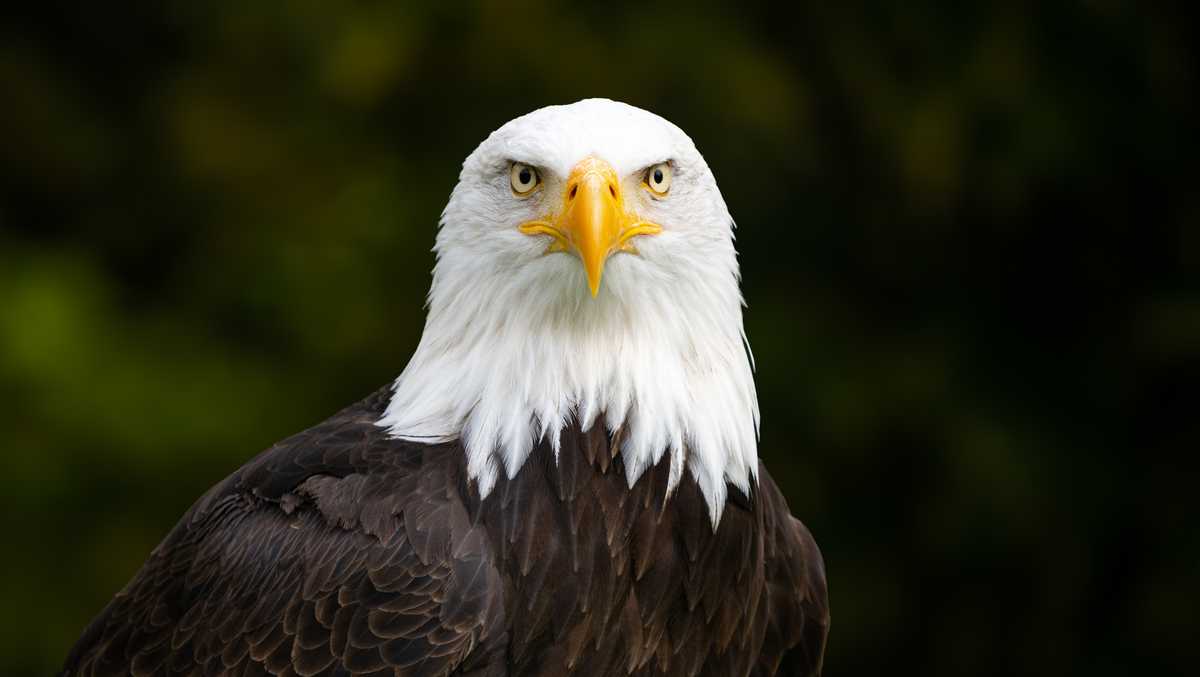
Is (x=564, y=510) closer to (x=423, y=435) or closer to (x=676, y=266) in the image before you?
(x=423, y=435)

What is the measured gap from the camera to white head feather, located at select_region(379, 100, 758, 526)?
9.51ft

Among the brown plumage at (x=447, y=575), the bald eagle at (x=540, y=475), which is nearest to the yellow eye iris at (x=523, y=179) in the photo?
the bald eagle at (x=540, y=475)

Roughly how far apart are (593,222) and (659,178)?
0.92ft

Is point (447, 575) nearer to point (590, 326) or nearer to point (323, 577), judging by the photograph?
point (323, 577)

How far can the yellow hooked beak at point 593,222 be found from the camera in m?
2.73

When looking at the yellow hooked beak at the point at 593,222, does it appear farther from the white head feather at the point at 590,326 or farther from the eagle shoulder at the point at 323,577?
the eagle shoulder at the point at 323,577

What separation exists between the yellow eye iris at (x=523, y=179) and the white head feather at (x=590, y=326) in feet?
0.07

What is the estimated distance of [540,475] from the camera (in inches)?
115

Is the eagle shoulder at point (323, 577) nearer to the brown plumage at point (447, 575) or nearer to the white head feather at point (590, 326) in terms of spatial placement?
the brown plumage at point (447, 575)

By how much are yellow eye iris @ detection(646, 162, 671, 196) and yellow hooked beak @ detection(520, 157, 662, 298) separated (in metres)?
0.08

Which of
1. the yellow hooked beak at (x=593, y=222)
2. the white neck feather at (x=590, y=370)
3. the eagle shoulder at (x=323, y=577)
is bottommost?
the eagle shoulder at (x=323, y=577)

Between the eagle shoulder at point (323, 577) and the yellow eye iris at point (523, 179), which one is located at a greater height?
the yellow eye iris at point (523, 179)

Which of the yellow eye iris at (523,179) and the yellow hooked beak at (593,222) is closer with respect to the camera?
the yellow hooked beak at (593,222)

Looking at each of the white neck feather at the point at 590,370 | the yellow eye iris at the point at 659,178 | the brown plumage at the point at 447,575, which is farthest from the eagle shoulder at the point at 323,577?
the yellow eye iris at the point at 659,178
